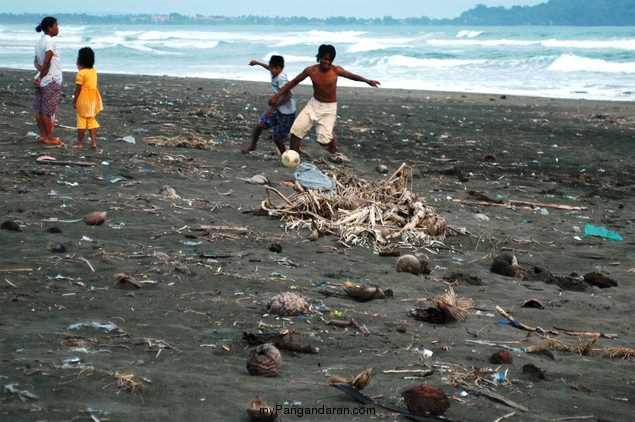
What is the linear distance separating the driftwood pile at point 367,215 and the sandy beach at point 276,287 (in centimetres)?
9

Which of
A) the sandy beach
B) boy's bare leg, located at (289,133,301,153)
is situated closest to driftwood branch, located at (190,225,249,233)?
the sandy beach

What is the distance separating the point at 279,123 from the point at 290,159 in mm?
817

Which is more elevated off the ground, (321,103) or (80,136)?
(321,103)

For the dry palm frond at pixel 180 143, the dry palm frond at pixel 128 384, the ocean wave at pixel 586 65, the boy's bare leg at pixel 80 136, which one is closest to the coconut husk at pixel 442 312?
the dry palm frond at pixel 128 384

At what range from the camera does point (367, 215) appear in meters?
6.08

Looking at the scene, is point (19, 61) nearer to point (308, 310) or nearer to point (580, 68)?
point (580, 68)

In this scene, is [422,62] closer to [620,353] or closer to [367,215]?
[367,215]

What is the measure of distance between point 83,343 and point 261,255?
2004mm

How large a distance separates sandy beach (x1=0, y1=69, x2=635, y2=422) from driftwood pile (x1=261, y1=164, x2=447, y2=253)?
0.29 ft

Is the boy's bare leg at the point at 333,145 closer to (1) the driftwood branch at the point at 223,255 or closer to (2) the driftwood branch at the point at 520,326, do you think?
(1) the driftwood branch at the point at 223,255

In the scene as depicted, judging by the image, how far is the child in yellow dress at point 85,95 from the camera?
8.48 meters

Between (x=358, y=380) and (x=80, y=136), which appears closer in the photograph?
(x=358, y=380)

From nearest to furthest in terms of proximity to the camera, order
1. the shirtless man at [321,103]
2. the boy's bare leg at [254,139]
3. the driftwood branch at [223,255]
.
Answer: the driftwood branch at [223,255]
the shirtless man at [321,103]
the boy's bare leg at [254,139]

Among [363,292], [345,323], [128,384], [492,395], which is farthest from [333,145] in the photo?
[128,384]
